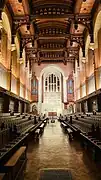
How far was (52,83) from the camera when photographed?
98.0 ft

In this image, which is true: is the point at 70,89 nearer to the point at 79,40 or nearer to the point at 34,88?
the point at 34,88

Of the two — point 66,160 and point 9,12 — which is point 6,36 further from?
point 66,160

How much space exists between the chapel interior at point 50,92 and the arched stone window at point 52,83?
0.33 feet

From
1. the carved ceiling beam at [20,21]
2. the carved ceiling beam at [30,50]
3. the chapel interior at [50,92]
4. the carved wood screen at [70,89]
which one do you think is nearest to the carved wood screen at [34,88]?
the chapel interior at [50,92]

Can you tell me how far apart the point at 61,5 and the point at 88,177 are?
12648 millimetres

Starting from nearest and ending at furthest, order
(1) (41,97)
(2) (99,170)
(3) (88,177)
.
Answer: (3) (88,177) → (2) (99,170) → (1) (41,97)

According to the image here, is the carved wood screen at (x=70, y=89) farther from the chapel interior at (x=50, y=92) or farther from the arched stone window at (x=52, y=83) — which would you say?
the arched stone window at (x=52, y=83)

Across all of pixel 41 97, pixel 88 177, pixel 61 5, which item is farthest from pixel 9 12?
pixel 41 97

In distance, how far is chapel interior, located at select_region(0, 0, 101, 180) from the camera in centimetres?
424

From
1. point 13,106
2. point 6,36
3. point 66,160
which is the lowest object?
point 66,160

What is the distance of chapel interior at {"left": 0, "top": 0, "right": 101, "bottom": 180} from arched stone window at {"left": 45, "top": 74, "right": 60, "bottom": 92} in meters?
0.10

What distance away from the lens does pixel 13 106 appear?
1634 cm

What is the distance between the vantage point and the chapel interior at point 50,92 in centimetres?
424

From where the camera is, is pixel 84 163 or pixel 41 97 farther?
pixel 41 97
